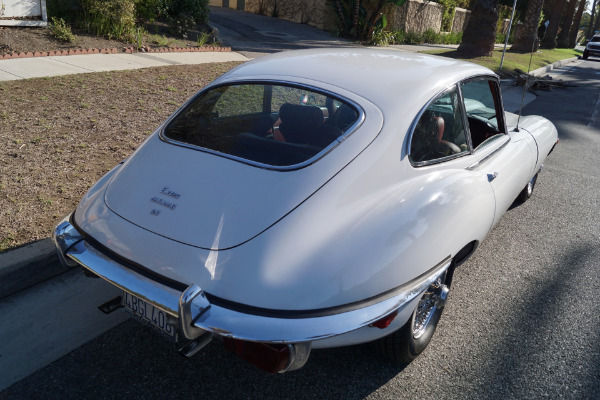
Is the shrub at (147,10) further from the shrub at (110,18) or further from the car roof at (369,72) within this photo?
the car roof at (369,72)

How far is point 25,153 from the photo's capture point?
4805 mm

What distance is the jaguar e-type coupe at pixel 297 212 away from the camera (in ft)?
7.04

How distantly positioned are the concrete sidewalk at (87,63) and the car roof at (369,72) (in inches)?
213

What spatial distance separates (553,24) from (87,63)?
95.6ft

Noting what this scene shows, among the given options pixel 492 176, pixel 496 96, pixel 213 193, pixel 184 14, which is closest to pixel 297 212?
pixel 213 193

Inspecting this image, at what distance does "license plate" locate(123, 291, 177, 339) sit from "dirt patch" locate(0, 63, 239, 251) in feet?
4.93

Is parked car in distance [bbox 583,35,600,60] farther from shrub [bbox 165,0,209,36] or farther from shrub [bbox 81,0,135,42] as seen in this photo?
shrub [bbox 81,0,135,42]

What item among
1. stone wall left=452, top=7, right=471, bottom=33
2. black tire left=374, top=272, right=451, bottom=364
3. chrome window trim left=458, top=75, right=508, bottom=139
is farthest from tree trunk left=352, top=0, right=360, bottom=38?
black tire left=374, top=272, right=451, bottom=364

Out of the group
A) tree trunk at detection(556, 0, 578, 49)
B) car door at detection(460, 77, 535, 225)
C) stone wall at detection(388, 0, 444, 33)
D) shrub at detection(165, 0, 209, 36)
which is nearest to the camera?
car door at detection(460, 77, 535, 225)

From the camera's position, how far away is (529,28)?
21688mm

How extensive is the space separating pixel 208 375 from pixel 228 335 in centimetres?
78

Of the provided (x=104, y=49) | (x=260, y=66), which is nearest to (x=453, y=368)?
(x=260, y=66)

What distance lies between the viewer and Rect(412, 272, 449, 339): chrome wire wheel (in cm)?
287

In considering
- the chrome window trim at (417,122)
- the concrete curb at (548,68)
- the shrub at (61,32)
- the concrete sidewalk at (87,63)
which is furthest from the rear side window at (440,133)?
the concrete curb at (548,68)
